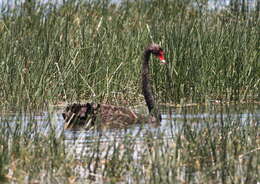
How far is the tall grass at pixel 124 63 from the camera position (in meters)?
11.2

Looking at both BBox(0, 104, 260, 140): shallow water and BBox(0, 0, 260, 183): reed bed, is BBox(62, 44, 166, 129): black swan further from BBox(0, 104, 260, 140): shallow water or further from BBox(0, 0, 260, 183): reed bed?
BBox(0, 0, 260, 183): reed bed

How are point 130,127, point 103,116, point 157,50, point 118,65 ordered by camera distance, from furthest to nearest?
1. point 118,65
2. point 157,50
3. point 130,127
4. point 103,116

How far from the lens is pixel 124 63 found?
39.8ft

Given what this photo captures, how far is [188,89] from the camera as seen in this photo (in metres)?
11.7

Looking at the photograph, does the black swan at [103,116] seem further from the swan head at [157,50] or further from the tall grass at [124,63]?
the tall grass at [124,63]

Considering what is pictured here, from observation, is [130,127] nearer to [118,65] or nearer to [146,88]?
[146,88]

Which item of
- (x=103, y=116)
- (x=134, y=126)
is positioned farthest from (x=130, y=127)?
(x=103, y=116)

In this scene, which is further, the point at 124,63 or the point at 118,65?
the point at 118,65

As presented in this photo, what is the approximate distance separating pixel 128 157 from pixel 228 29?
19.8 feet

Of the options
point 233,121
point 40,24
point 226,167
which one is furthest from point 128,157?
point 40,24

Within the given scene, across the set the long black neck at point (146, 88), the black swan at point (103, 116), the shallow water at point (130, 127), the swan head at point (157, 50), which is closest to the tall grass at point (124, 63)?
the long black neck at point (146, 88)

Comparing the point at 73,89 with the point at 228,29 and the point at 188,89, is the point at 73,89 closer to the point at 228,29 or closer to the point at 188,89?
the point at 188,89

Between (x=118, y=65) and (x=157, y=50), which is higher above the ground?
(x=157, y=50)

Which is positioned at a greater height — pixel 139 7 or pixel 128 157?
pixel 139 7
